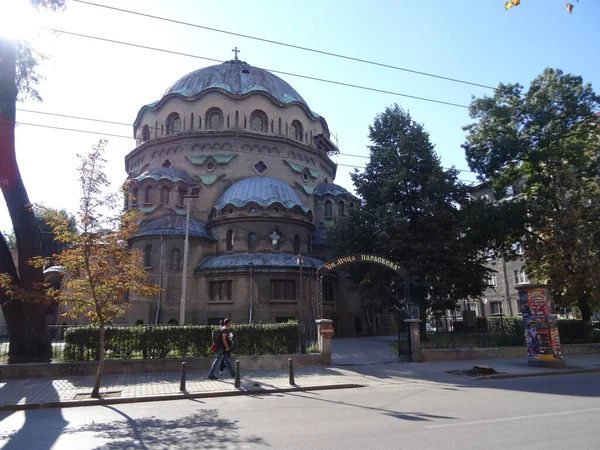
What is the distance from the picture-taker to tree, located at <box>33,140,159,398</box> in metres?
12.1

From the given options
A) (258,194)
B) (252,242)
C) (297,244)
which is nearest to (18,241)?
(252,242)

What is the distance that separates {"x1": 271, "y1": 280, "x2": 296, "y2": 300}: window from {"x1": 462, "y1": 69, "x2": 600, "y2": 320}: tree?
14.5m

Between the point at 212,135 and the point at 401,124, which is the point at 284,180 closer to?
the point at 212,135

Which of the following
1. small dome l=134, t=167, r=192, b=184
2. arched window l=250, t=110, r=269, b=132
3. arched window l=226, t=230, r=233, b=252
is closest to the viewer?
arched window l=226, t=230, r=233, b=252

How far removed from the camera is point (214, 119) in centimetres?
3897

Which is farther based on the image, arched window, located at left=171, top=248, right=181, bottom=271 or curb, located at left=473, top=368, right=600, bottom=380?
arched window, located at left=171, top=248, right=181, bottom=271

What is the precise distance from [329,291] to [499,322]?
1469 cm

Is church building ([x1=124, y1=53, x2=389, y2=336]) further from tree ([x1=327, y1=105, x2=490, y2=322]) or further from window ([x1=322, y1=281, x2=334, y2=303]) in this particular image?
tree ([x1=327, y1=105, x2=490, y2=322])

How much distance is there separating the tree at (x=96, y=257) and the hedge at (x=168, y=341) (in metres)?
3.27

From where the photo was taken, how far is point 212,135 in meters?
37.5

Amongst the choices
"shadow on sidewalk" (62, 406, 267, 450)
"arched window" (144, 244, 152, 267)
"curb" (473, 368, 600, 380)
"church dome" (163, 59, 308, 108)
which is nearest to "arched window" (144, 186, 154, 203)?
"arched window" (144, 244, 152, 267)

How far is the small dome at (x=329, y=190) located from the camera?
39.9 meters

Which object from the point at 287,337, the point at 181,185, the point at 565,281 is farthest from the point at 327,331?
the point at 181,185

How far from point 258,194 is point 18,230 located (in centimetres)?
1924
